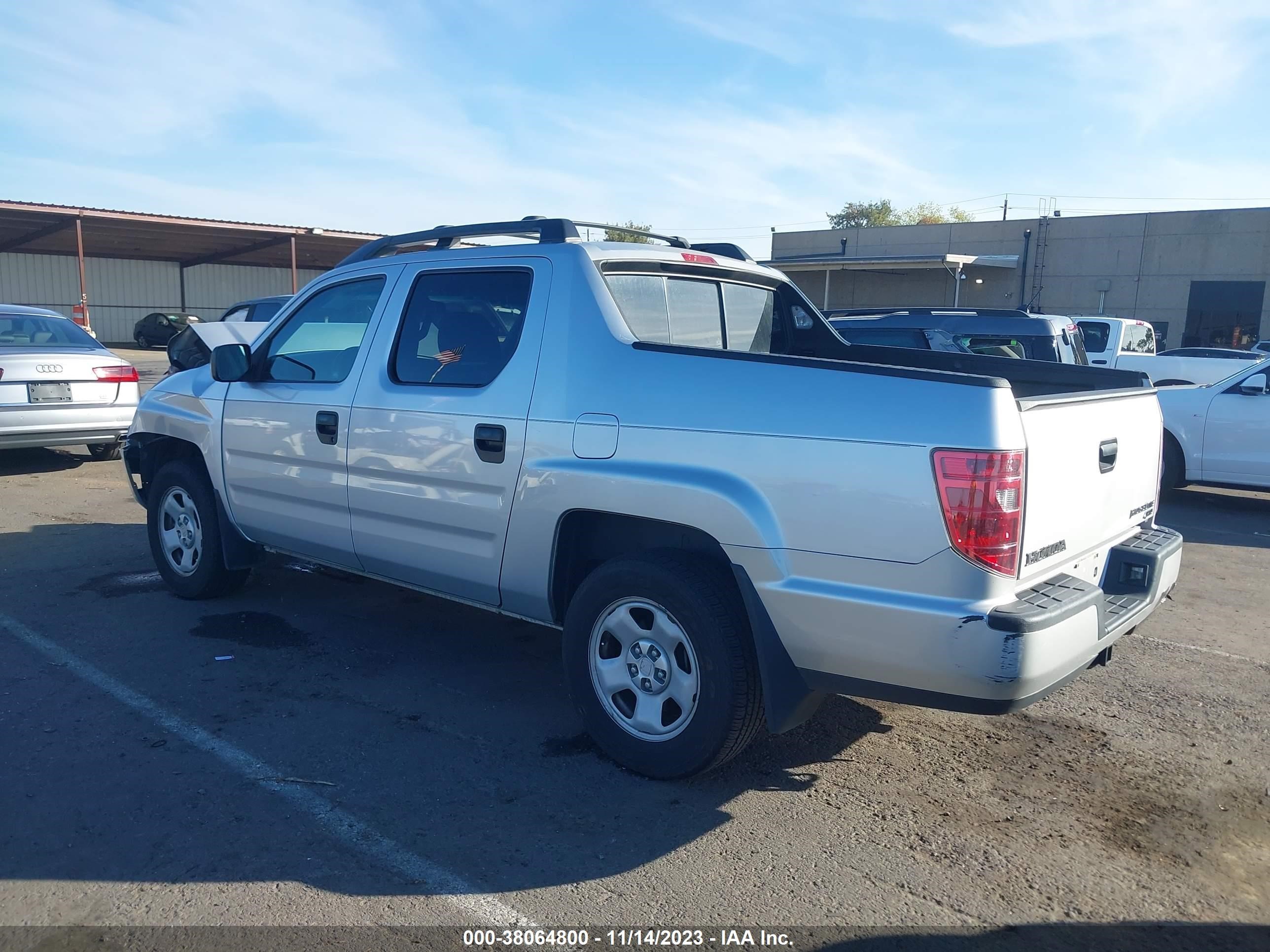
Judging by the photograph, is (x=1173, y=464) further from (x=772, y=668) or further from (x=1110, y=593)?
(x=772, y=668)

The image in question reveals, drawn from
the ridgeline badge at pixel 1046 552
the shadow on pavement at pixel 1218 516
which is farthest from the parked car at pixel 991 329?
the ridgeline badge at pixel 1046 552

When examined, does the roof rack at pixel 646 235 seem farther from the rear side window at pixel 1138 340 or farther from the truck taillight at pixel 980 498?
the rear side window at pixel 1138 340

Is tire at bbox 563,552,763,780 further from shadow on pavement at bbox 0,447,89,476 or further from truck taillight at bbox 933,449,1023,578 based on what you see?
shadow on pavement at bbox 0,447,89,476

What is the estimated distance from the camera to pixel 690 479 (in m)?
3.62

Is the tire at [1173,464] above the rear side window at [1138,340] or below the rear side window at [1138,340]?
below

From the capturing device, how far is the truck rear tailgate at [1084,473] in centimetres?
326

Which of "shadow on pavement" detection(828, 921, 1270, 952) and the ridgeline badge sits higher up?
the ridgeline badge

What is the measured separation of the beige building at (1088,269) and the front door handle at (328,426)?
2953cm

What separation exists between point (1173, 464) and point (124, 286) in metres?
40.1

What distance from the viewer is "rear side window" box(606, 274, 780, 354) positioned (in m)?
4.38

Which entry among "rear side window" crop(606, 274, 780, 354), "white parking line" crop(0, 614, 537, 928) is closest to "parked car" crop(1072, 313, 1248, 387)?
"rear side window" crop(606, 274, 780, 354)

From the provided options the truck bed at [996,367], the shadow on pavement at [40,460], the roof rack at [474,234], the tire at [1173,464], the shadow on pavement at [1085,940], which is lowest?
the shadow on pavement at [40,460]

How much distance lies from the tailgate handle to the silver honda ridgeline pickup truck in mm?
27

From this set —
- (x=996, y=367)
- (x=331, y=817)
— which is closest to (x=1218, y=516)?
(x=996, y=367)
